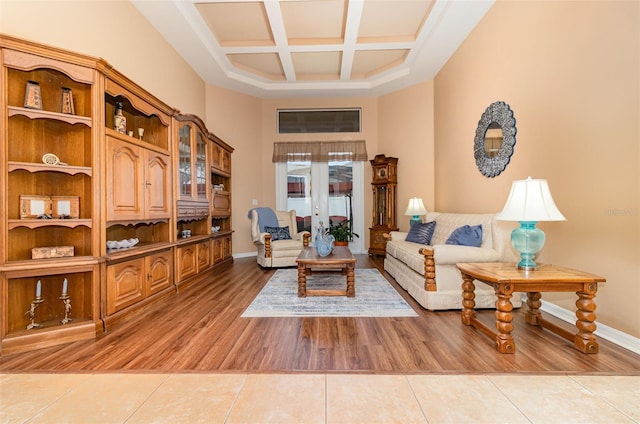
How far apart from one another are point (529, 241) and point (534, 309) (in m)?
0.69

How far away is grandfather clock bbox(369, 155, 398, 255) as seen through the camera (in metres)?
6.07

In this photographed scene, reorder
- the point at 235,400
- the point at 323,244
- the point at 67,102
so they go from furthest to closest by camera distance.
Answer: the point at 323,244
the point at 67,102
the point at 235,400

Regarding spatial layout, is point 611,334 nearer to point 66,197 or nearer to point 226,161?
point 66,197

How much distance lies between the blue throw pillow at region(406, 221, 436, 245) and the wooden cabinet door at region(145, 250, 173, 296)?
3230 millimetres

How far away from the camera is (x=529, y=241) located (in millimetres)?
2277

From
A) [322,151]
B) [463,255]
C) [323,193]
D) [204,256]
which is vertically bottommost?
[204,256]

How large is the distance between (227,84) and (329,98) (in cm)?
216

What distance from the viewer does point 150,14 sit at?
3.75 meters

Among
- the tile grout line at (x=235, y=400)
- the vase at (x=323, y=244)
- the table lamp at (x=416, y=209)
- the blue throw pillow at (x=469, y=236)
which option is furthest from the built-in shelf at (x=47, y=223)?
the table lamp at (x=416, y=209)

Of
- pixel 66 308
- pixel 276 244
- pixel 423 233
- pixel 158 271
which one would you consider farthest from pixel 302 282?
pixel 66 308

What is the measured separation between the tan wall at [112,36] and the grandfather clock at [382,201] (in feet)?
12.2

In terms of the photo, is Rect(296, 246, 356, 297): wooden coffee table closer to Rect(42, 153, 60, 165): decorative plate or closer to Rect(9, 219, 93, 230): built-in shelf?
Rect(9, 219, 93, 230): built-in shelf

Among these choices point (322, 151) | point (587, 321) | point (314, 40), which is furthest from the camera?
point (322, 151)

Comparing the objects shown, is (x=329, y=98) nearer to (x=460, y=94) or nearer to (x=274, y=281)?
(x=460, y=94)
